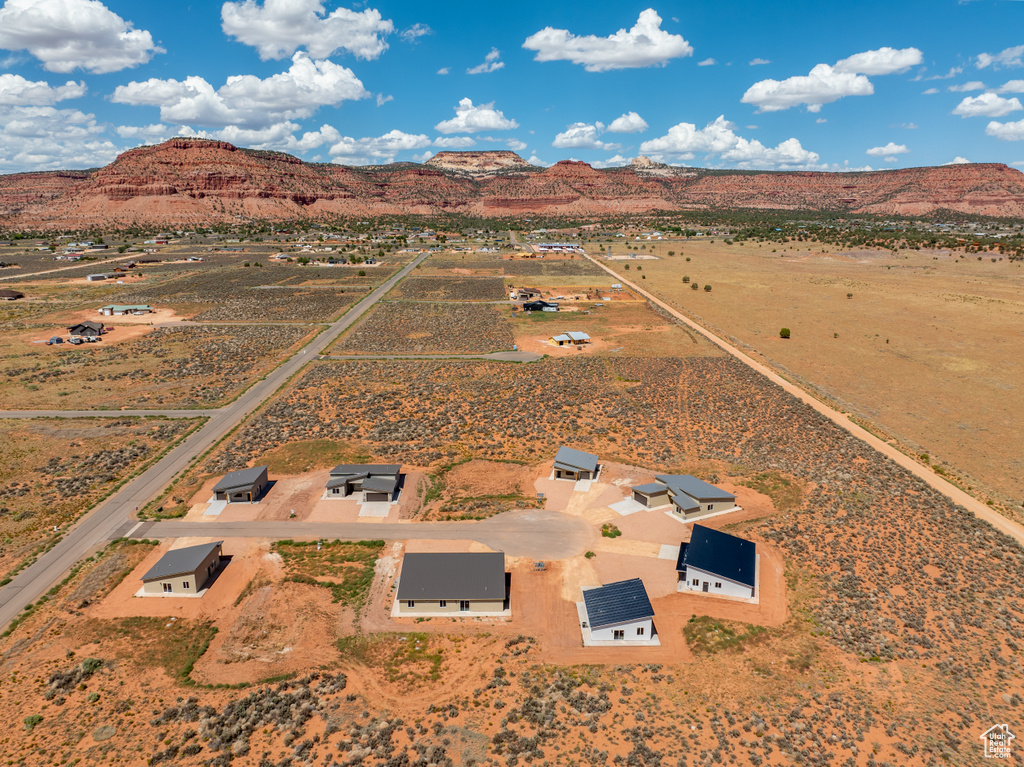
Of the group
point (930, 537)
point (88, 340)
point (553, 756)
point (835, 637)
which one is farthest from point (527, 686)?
point (88, 340)

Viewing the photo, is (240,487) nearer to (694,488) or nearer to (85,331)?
(694,488)

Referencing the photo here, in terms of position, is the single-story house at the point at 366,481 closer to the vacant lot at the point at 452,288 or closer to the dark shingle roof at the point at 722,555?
the dark shingle roof at the point at 722,555

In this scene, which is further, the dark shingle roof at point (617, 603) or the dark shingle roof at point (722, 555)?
the dark shingle roof at point (722, 555)

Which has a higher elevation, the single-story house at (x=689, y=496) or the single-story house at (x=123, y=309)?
the single-story house at (x=123, y=309)

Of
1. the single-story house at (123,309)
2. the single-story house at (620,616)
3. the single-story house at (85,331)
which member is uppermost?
the single-story house at (123,309)

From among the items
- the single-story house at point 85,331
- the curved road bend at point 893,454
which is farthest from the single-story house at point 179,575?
the single-story house at point 85,331

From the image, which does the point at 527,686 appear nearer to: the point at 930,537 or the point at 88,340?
the point at 930,537

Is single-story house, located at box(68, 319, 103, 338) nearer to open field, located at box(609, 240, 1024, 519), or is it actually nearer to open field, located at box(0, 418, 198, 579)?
open field, located at box(0, 418, 198, 579)
